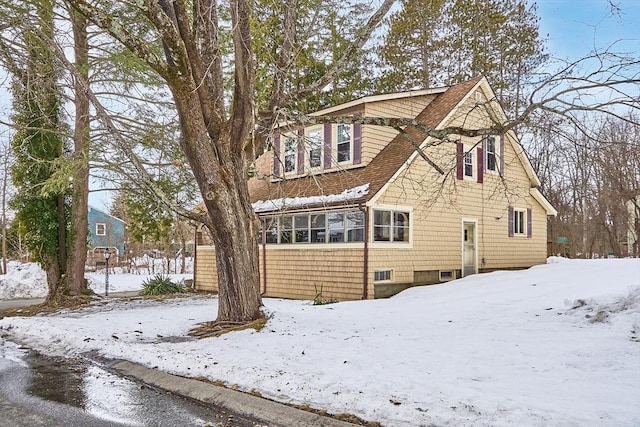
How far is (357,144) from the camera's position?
1543 cm

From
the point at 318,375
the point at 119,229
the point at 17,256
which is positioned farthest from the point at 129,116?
the point at 119,229

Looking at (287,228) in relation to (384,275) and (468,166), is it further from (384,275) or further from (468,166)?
(468,166)

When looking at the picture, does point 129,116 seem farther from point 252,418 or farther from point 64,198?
point 252,418

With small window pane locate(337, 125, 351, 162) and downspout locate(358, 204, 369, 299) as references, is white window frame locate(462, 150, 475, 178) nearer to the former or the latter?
small window pane locate(337, 125, 351, 162)

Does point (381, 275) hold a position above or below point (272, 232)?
below

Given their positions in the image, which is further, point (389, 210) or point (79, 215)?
point (79, 215)

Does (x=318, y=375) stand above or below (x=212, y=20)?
below

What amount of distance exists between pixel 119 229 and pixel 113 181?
34332 mm

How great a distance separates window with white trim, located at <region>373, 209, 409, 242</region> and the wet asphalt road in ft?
28.4

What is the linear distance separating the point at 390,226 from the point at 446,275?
3228mm

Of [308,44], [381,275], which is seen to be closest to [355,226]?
[381,275]

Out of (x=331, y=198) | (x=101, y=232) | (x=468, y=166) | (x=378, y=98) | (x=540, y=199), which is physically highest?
(x=378, y=98)

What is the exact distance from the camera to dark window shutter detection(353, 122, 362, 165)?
603 inches

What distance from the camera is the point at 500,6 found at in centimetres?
2428
